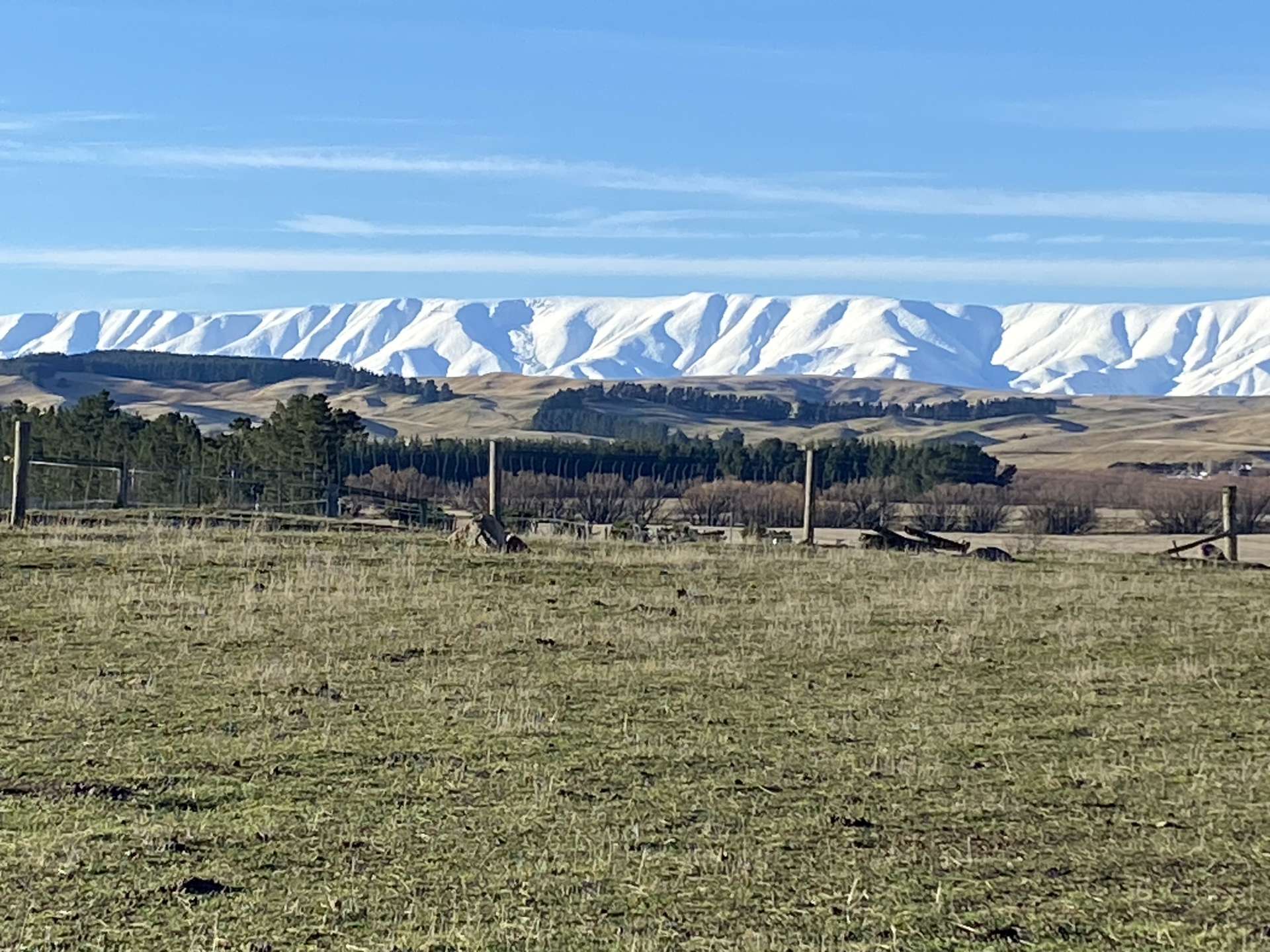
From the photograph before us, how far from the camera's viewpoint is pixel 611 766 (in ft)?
32.0

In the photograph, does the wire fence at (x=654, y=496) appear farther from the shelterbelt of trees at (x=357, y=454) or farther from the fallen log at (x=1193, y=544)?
the fallen log at (x=1193, y=544)

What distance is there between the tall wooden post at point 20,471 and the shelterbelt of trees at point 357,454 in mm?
16312

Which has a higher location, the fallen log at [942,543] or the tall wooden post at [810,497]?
the tall wooden post at [810,497]

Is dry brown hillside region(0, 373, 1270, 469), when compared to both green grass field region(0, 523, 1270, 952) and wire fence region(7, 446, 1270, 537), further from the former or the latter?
green grass field region(0, 523, 1270, 952)

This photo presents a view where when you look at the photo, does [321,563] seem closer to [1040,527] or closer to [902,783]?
[902,783]

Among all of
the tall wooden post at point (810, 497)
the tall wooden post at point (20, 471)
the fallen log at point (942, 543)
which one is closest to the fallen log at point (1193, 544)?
the fallen log at point (942, 543)

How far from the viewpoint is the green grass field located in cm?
688

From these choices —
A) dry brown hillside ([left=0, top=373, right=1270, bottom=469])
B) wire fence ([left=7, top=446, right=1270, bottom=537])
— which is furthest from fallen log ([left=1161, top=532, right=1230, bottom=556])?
dry brown hillside ([left=0, top=373, right=1270, bottom=469])

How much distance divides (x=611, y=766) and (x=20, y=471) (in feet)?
50.7

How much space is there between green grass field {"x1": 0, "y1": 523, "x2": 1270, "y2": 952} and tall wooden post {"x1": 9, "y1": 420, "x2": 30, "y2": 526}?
4.45 meters

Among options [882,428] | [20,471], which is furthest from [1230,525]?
[882,428]

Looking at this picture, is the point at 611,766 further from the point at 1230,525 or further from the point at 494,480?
the point at 1230,525

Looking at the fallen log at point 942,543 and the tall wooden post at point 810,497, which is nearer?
the tall wooden post at point 810,497

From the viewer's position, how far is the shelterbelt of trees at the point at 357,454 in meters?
51.5
